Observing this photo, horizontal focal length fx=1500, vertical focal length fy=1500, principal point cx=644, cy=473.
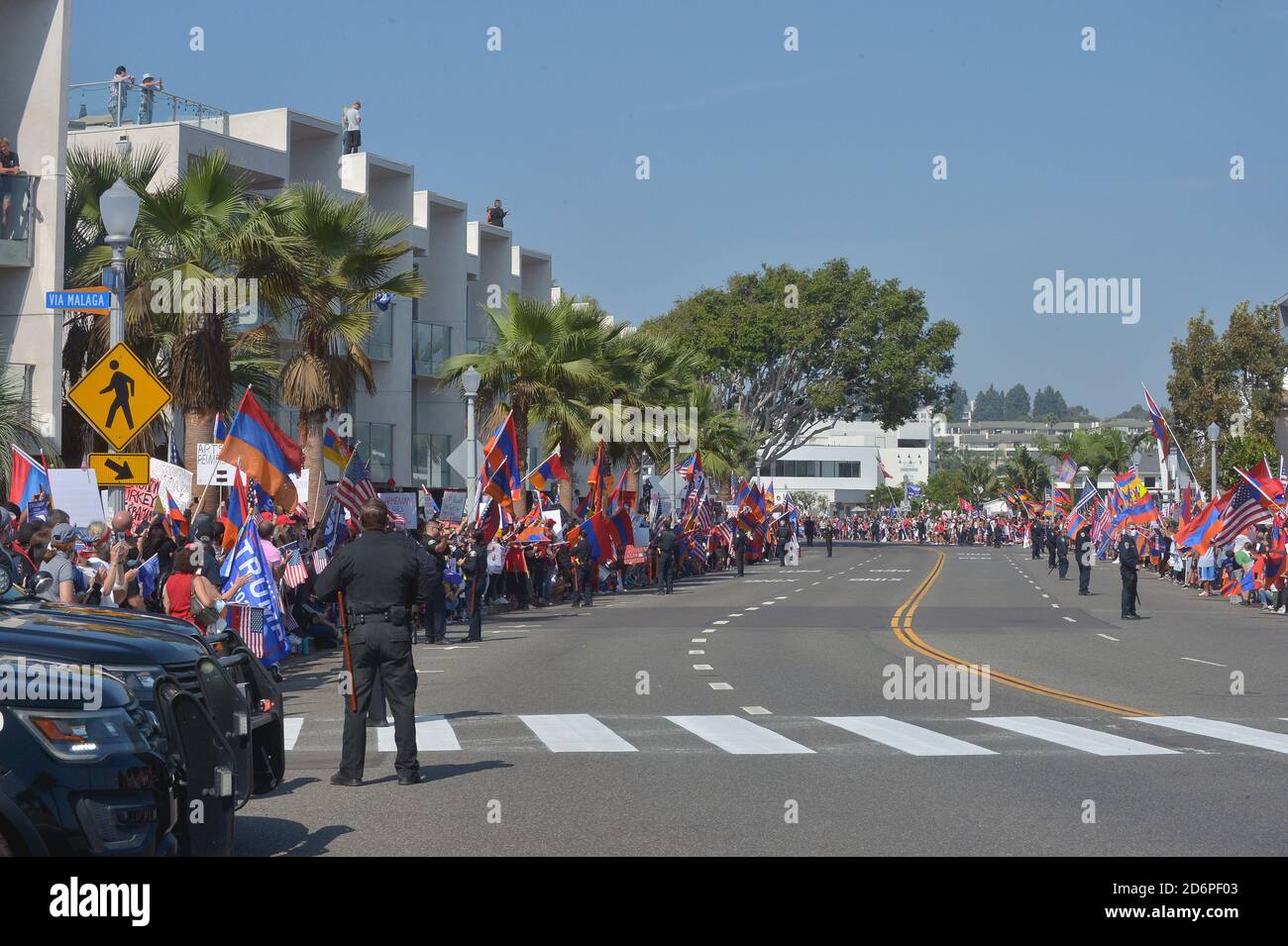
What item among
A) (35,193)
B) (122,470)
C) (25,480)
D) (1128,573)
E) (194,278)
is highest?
(35,193)

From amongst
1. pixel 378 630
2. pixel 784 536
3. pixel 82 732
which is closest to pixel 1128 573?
pixel 378 630

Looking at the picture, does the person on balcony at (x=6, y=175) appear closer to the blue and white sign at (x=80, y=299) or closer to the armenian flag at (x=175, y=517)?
the armenian flag at (x=175, y=517)

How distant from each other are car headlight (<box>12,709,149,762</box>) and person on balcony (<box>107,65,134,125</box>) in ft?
108

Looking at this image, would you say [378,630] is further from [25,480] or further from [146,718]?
[25,480]

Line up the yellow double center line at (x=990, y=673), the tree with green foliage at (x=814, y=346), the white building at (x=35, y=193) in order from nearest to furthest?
the yellow double center line at (x=990, y=673) < the white building at (x=35, y=193) < the tree with green foliage at (x=814, y=346)

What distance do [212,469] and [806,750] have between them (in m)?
10.9

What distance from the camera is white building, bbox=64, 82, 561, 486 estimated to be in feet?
123

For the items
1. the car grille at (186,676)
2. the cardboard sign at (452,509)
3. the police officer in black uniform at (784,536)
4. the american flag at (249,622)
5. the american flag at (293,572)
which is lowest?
the police officer in black uniform at (784,536)

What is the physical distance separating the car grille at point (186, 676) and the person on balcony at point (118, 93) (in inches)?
1264

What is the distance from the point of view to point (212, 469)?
19797 mm

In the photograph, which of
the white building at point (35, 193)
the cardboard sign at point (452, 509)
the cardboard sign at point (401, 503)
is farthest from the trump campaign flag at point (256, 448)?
the cardboard sign at point (452, 509)

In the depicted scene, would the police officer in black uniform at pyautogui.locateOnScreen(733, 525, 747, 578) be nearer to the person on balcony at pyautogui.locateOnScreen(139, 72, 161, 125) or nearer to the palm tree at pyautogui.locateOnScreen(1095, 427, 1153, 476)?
the person on balcony at pyautogui.locateOnScreen(139, 72, 161, 125)

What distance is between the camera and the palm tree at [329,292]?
27625mm
